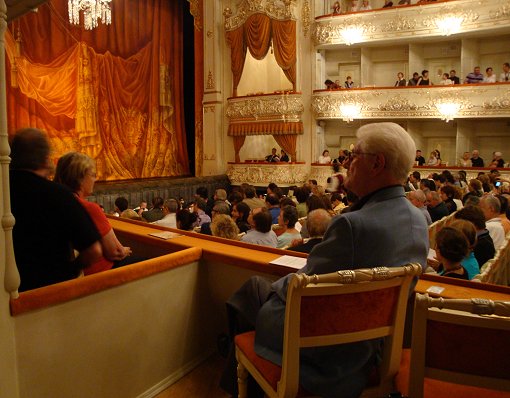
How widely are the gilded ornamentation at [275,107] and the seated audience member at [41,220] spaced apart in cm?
1090

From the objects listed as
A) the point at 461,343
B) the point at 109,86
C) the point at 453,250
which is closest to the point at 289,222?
the point at 453,250

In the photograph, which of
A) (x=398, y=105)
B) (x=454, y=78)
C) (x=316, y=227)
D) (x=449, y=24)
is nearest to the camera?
(x=316, y=227)

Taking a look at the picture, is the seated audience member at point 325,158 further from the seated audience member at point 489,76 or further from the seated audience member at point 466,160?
the seated audience member at point 489,76

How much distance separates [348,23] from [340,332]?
11.8 metres

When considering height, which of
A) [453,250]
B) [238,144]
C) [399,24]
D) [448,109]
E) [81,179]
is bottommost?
[453,250]

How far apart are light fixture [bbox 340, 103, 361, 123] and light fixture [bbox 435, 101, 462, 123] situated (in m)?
1.89

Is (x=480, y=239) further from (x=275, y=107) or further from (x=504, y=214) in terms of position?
(x=275, y=107)

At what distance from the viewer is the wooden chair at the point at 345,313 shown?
1574mm

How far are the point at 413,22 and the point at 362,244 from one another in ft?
37.2

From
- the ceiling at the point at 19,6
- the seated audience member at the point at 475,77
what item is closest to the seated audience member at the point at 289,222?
the ceiling at the point at 19,6

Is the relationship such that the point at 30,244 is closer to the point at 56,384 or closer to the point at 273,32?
the point at 56,384

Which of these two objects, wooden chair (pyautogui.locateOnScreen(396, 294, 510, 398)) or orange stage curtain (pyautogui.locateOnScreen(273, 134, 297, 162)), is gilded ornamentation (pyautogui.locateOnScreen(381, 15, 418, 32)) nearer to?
orange stage curtain (pyautogui.locateOnScreen(273, 134, 297, 162))

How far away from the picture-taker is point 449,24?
11.2 meters

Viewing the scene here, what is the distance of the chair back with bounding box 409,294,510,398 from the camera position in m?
1.36
